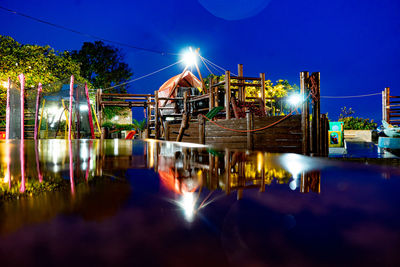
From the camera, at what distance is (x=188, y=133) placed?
11891 millimetres

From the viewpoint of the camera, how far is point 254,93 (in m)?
26.8

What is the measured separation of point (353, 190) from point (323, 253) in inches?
28.3

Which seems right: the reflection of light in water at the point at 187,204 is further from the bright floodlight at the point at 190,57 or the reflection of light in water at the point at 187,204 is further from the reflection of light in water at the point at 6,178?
the bright floodlight at the point at 190,57

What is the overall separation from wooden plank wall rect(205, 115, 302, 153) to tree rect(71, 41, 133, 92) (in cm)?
3057

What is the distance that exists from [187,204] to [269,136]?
26.8 ft

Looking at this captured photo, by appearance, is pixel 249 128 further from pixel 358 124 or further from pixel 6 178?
pixel 358 124

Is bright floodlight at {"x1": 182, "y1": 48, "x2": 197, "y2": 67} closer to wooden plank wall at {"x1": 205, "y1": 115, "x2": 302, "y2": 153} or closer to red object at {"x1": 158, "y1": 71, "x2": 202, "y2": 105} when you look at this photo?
red object at {"x1": 158, "y1": 71, "x2": 202, "y2": 105}

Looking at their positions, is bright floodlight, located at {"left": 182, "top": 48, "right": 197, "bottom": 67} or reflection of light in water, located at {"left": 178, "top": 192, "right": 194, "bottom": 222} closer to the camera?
reflection of light in water, located at {"left": 178, "top": 192, "right": 194, "bottom": 222}

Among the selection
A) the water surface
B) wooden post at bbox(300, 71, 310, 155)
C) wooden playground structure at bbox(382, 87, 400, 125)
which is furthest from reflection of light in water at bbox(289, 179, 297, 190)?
wooden playground structure at bbox(382, 87, 400, 125)

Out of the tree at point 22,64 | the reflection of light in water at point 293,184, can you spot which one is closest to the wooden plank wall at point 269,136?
the reflection of light in water at point 293,184

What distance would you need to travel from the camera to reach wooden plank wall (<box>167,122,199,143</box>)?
11430 mm

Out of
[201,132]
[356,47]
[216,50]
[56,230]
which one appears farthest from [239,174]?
[356,47]

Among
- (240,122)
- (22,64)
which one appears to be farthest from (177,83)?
(22,64)

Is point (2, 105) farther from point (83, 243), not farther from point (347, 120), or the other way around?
point (347, 120)
